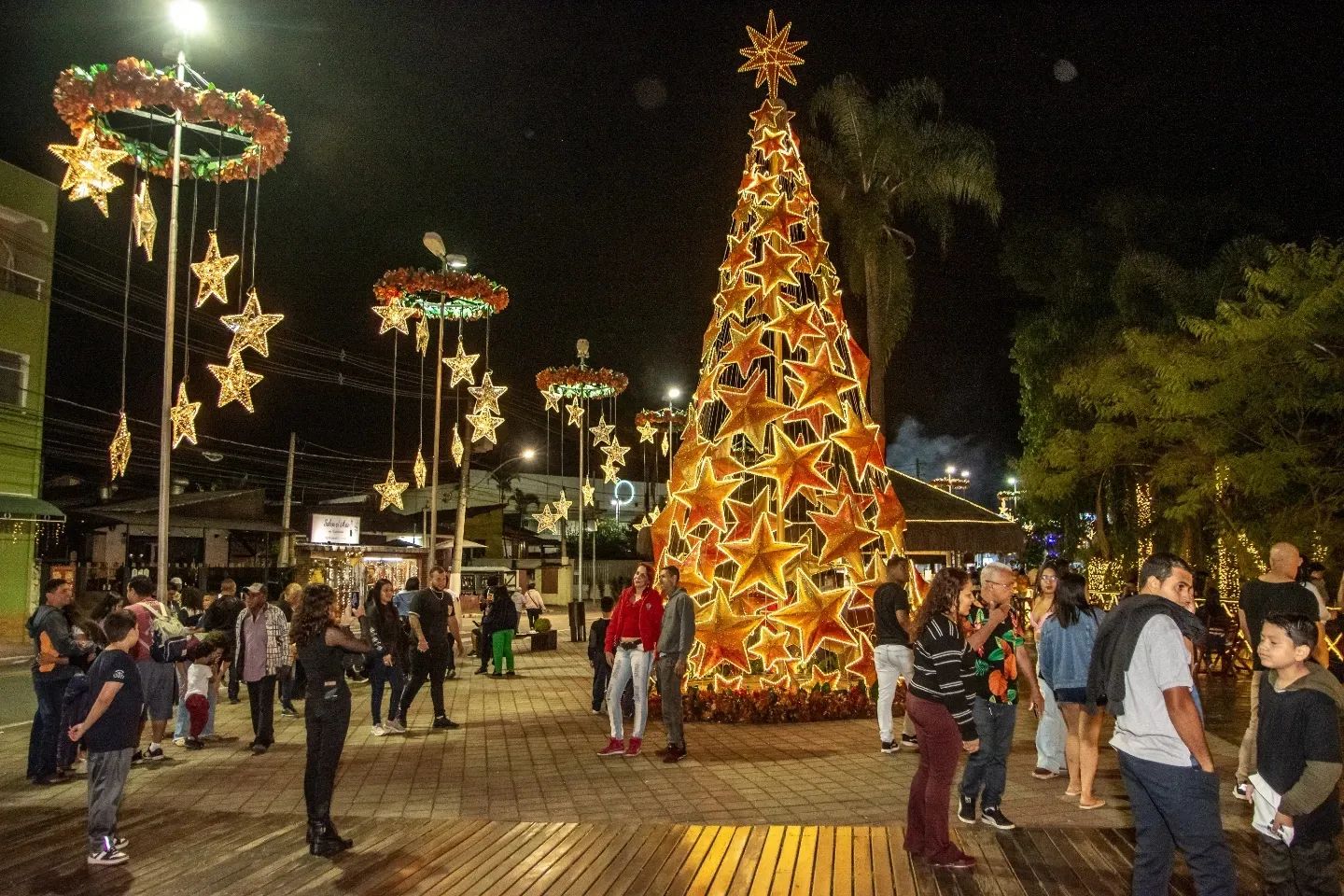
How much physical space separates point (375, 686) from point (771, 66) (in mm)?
8974

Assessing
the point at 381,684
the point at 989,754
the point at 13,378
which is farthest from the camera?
the point at 13,378

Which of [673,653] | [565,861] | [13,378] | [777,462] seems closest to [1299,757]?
[565,861]

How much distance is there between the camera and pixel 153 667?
9570 millimetres

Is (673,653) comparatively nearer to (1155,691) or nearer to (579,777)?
(579,777)

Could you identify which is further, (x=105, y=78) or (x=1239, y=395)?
(x=1239, y=395)

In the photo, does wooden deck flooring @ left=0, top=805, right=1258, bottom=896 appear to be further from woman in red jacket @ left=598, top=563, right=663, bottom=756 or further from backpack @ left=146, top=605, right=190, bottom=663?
woman in red jacket @ left=598, top=563, right=663, bottom=756

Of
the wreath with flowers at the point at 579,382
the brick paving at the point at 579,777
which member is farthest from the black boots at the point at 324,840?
the wreath with flowers at the point at 579,382

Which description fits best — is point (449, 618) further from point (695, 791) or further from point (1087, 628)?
point (1087, 628)

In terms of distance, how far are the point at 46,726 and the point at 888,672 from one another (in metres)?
7.30

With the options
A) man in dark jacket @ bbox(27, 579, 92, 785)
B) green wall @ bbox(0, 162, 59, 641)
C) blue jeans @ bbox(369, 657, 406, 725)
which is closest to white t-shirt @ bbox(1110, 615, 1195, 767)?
man in dark jacket @ bbox(27, 579, 92, 785)

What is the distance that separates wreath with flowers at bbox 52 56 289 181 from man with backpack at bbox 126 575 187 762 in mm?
6836

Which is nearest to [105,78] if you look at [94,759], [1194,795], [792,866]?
[94,759]

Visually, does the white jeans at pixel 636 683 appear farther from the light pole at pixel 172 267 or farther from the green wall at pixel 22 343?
the green wall at pixel 22 343

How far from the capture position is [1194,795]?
14.1ft
